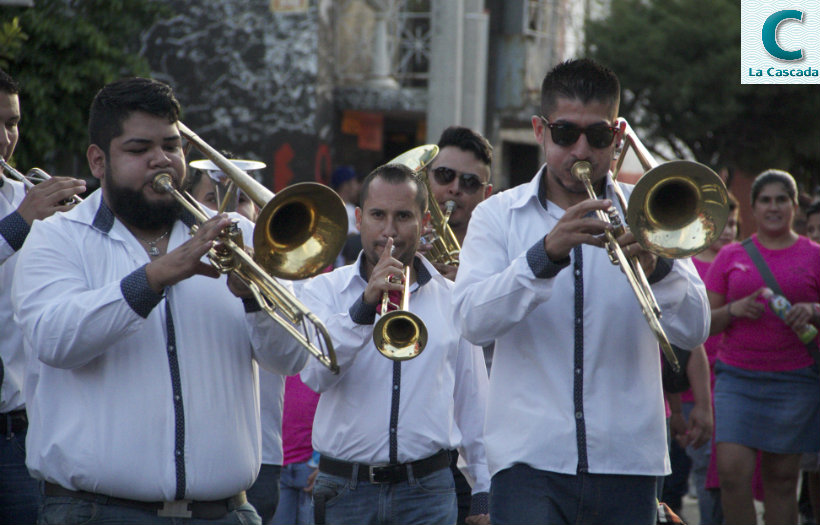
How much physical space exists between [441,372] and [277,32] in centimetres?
1291

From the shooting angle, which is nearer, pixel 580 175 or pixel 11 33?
pixel 580 175

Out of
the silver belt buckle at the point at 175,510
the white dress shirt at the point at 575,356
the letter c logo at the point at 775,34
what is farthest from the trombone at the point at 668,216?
the letter c logo at the point at 775,34

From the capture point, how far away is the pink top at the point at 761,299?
257 inches

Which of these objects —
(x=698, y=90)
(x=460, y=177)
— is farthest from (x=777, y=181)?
(x=698, y=90)

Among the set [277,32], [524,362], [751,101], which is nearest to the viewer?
[524,362]

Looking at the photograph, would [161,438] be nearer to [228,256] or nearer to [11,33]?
[228,256]

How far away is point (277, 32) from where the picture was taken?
16516mm

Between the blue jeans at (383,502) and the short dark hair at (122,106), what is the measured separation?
1.56m

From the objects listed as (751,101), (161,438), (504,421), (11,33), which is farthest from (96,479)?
(751,101)

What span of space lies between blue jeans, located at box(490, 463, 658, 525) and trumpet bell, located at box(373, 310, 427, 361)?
1.94 ft


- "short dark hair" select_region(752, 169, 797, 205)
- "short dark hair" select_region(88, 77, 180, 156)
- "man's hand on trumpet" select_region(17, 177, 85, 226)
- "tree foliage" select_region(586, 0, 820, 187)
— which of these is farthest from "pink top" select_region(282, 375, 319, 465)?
"tree foliage" select_region(586, 0, 820, 187)

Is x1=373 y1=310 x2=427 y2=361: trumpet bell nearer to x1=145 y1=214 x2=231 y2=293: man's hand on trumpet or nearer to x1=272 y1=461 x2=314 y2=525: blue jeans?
x1=145 y1=214 x2=231 y2=293: man's hand on trumpet

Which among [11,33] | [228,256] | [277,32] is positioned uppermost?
[277,32]

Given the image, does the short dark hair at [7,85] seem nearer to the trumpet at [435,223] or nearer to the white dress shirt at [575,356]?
the trumpet at [435,223]
